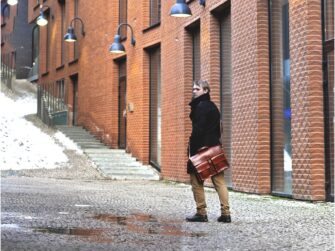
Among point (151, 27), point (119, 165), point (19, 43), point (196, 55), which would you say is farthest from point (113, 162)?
point (19, 43)

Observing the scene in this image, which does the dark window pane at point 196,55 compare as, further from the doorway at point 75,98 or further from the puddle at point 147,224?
the doorway at point 75,98

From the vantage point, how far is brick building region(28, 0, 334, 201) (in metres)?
10.6

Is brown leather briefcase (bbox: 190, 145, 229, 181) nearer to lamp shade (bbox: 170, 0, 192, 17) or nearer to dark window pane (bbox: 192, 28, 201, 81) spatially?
lamp shade (bbox: 170, 0, 192, 17)

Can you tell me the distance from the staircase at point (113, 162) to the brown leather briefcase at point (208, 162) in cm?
1063

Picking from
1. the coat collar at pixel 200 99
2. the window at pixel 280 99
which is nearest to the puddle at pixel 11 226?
the coat collar at pixel 200 99

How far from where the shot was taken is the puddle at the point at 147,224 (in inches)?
261

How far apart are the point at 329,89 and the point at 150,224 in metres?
4.53

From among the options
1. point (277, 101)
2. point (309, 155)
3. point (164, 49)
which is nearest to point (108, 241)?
point (309, 155)

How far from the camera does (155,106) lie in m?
19.6

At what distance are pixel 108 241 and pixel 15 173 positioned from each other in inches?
478

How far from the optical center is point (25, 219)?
738 cm

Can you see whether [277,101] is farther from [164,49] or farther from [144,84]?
[144,84]

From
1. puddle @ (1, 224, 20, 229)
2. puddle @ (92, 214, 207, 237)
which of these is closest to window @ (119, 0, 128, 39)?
puddle @ (92, 214, 207, 237)

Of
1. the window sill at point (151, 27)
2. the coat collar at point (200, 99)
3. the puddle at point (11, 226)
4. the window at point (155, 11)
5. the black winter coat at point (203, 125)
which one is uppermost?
the window at point (155, 11)
